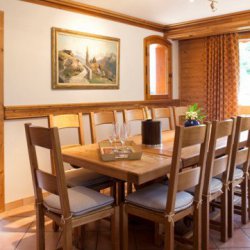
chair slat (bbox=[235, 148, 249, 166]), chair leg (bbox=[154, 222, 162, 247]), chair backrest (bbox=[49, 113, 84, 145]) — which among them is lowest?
chair leg (bbox=[154, 222, 162, 247])

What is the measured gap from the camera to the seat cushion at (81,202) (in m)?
1.96

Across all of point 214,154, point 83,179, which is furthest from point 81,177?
point 214,154

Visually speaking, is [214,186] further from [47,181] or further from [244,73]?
[244,73]

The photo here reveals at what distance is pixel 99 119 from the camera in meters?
3.31

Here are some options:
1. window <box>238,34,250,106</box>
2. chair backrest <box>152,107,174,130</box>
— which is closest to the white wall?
chair backrest <box>152,107,174,130</box>

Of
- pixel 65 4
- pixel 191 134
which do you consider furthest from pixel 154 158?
pixel 65 4

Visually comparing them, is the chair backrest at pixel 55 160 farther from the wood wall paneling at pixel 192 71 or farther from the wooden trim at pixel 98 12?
the wood wall paneling at pixel 192 71

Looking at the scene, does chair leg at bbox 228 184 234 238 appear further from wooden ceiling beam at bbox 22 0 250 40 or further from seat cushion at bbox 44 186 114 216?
wooden ceiling beam at bbox 22 0 250 40

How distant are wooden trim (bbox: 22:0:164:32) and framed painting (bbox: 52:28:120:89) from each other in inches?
10.7

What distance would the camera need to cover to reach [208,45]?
194 inches

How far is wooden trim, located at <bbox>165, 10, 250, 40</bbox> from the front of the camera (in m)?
4.16

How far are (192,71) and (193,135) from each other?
11.6 ft

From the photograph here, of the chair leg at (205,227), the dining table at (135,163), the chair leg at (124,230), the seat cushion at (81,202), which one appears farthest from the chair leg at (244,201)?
the seat cushion at (81,202)

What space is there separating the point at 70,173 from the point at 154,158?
90 cm
